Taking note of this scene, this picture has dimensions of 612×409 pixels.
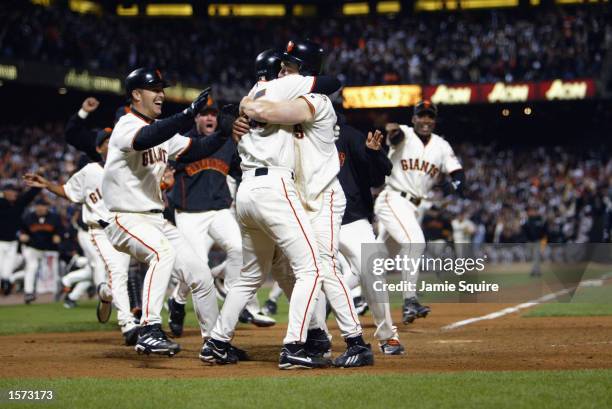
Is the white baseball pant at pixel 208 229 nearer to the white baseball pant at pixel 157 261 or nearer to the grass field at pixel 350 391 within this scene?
the white baseball pant at pixel 157 261

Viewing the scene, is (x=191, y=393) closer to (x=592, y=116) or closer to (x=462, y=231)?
(x=462, y=231)

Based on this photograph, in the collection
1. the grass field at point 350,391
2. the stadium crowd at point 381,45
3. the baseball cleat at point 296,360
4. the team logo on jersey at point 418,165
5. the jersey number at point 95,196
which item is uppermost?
the stadium crowd at point 381,45

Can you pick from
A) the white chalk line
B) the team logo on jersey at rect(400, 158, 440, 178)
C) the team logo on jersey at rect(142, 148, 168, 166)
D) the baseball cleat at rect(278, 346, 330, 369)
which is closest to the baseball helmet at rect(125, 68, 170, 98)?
the team logo on jersey at rect(142, 148, 168, 166)

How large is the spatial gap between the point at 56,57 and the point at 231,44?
10.8m

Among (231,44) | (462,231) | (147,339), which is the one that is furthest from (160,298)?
(231,44)

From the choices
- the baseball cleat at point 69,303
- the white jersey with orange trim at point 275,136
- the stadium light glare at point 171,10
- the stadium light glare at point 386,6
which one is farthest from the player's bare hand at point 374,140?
the stadium light glare at point 386,6

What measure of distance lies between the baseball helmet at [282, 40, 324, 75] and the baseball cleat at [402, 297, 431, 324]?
4.04 m

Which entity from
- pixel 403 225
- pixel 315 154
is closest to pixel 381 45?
pixel 403 225

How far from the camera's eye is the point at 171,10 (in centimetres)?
4462

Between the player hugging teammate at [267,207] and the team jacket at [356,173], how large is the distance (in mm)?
11

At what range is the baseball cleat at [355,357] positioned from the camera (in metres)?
6.95

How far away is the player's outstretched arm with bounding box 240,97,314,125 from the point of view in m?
6.69

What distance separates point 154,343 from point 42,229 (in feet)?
35.9

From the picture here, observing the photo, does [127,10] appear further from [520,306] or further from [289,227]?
[289,227]
